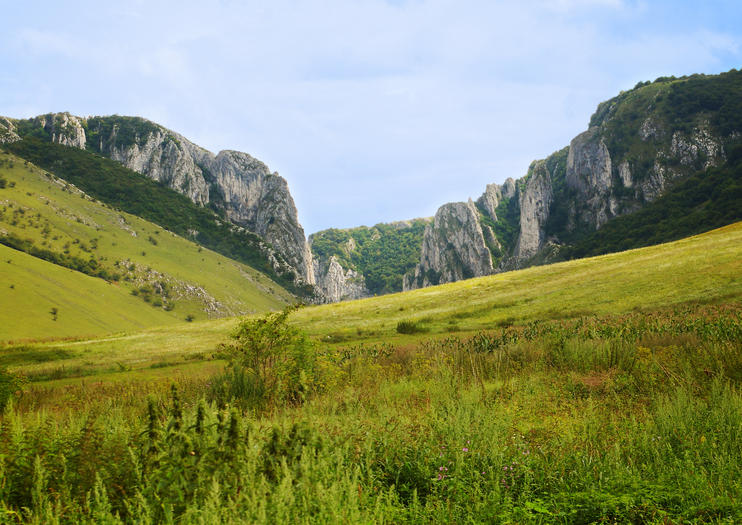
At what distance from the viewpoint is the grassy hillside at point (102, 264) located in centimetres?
10638

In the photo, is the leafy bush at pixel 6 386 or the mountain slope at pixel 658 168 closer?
the leafy bush at pixel 6 386

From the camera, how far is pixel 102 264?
464ft

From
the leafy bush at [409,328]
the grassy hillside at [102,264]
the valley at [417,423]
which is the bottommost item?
the leafy bush at [409,328]

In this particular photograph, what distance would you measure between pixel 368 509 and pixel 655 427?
15.4 ft

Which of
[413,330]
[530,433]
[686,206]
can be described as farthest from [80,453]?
[686,206]

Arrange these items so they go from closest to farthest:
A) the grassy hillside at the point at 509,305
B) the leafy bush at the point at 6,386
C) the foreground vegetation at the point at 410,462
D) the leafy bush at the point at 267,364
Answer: the foreground vegetation at the point at 410,462
the leafy bush at the point at 267,364
the leafy bush at the point at 6,386
the grassy hillside at the point at 509,305

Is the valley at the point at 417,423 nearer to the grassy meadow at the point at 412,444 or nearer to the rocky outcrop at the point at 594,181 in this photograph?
the grassy meadow at the point at 412,444

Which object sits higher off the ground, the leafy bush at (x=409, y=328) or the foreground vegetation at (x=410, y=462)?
the foreground vegetation at (x=410, y=462)

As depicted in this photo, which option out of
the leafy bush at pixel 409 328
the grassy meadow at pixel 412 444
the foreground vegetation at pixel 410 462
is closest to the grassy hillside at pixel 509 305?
the leafy bush at pixel 409 328

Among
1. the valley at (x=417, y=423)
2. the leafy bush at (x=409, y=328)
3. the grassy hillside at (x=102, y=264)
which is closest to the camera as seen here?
the valley at (x=417, y=423)

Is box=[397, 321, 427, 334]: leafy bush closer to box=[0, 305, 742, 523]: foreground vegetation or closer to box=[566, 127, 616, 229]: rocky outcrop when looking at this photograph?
box=[0, 305, 742, 523]: foreground vegetation

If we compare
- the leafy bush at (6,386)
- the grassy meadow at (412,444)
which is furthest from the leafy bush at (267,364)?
the leafy bush at (6,386)

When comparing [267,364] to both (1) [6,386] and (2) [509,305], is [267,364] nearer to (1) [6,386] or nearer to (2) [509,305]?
(1) [6,386]

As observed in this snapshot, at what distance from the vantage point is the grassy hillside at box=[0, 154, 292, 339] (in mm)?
106375
